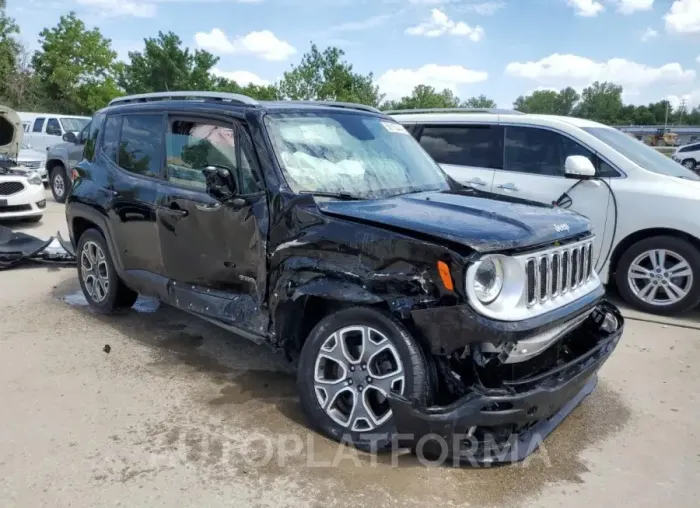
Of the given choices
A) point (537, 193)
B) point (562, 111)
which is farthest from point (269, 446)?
point (562, 111)

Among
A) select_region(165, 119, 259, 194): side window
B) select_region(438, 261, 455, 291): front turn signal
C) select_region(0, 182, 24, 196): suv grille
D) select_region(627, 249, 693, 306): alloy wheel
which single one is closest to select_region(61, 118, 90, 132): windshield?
select_region(0, 182, 24, 196): suv grille

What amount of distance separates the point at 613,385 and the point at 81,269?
4.79 meters

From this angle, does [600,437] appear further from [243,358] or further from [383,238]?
[243,358]

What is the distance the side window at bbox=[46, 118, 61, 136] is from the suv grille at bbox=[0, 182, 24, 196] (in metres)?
8.44

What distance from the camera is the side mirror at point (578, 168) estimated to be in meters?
6.05

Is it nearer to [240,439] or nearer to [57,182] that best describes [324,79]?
[57,182]

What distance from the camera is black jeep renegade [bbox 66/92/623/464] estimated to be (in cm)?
304

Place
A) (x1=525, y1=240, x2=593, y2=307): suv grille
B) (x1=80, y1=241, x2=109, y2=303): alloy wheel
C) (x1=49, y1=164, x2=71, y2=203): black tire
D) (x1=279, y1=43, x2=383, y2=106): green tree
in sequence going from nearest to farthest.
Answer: (x1=525, y1=240, x2=593, y2=307): suv grille < (x1=80, y1=241, x2=109, y2=303): alloy wheel < (x1=49, y1=164, x2=71, y2=203): black tire < (x1=279, y1=43, x2=383, y2=106): green tree

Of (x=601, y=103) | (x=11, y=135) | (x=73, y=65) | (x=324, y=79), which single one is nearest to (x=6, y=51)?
(x=73, y=65)

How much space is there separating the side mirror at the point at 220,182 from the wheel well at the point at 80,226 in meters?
2.27

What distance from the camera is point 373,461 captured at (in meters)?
3.35

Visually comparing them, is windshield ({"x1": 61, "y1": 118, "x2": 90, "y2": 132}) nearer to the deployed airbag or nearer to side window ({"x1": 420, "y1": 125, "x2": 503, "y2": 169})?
the deployed airbag

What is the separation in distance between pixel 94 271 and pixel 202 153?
211 cm

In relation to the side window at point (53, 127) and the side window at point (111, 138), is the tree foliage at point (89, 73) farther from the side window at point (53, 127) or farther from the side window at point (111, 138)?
the side window at point (111, 138)
